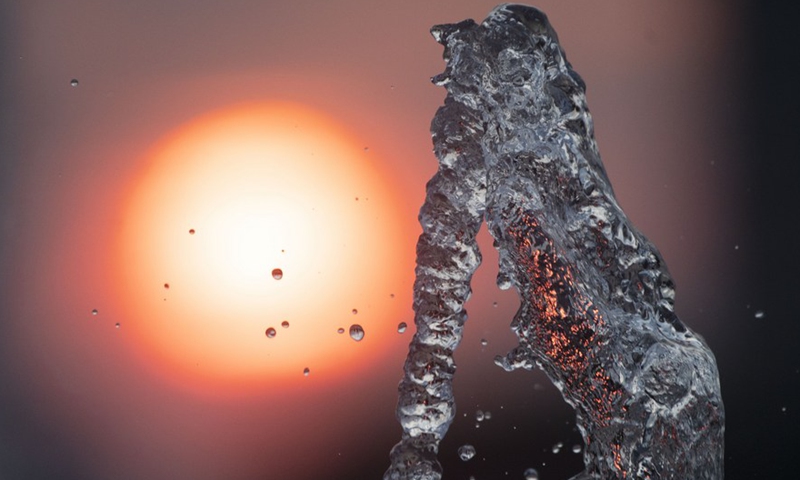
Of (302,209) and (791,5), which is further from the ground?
(791,5)

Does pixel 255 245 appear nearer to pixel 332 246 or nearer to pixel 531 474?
pixel 332 246

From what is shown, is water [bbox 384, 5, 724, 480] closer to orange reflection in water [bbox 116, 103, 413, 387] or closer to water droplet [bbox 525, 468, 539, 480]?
orange reflection in water [bbox 116, 103, 413, 387]

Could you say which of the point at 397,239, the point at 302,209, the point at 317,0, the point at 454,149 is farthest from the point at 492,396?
the point at 454,149

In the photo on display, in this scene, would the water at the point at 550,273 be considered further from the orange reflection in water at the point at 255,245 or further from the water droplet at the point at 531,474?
the water droplet at the point at 531,474

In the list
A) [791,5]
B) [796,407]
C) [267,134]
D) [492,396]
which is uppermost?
[791,5]

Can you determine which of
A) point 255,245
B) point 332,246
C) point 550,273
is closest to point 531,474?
point 332,246

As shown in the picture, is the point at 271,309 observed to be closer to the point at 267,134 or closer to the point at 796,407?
the point at 267,134

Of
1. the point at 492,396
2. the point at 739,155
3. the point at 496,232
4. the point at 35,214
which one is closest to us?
the point at 496,232
